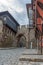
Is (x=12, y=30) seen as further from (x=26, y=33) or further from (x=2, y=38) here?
(x=2, y=38)

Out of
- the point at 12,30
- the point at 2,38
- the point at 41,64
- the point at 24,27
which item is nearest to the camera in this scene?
the point at 41,64

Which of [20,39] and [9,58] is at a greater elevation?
[20,39]

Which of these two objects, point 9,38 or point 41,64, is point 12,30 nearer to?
point 9,38

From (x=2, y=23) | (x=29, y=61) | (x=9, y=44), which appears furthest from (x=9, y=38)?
(x=29, y=61)

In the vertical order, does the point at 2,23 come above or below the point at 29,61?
above

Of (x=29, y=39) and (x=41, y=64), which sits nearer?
(x=41, y=64)

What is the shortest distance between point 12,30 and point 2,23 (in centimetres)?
1036

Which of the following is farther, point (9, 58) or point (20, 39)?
point (20, 39)

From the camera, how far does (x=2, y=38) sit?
130ft

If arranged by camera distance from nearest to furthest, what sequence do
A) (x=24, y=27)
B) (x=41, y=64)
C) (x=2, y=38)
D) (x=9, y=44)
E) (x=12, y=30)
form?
1. (x=41, y=64)
2. (x=2, y=38)
3. (x=9, y=44)
4. (x=24, y=27)
5. (x=12, y=30)

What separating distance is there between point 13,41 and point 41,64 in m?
43.0

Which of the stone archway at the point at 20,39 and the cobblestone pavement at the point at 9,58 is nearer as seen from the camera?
the cobblestone pavement at the point at 9,58

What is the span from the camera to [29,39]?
1708 inches

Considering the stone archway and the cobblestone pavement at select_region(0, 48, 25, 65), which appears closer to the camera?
the cobblestone pavement at select_region(0, 48, 25, 65)
